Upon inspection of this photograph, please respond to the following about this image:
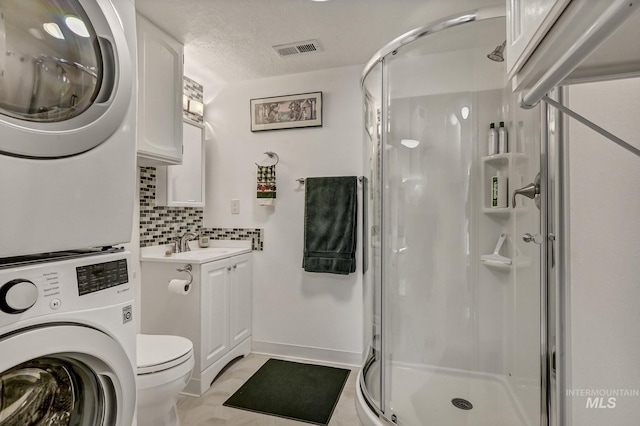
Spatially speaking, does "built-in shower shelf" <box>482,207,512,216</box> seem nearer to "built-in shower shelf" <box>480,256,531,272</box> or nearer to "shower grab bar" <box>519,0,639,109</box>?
"built-in shower shelf" <box>480,256,531,272</box>

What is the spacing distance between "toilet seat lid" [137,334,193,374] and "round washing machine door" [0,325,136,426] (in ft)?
1.84

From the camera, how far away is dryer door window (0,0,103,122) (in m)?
0.72

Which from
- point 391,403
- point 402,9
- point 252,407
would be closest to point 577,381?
point 391,403

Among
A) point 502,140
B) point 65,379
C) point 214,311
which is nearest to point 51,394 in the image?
point 65,379

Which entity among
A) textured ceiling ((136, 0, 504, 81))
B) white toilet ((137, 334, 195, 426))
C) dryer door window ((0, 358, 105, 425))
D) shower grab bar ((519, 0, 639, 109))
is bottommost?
white toilet ((137, 334, 195, 426))

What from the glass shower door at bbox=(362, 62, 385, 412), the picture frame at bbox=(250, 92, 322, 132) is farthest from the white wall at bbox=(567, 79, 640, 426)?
the picture frame at bbox=(250, 92, 322, 132)

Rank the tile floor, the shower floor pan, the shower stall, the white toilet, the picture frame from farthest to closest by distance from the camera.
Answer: the picture frame → the tile floor → the shower stall → the shower floor pan → the white toilet

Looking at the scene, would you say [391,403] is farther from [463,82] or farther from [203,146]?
[203,146]

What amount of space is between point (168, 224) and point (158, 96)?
959 millimetres

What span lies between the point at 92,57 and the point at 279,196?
1.89m

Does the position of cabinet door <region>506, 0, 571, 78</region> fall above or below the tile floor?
above

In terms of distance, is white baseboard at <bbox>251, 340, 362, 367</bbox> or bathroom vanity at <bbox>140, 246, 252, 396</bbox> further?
white baseboard at <bbox>251, 340, 362, 367</bbox>

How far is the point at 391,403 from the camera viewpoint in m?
1.59

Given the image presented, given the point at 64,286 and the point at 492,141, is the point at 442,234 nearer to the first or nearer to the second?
the point at 492,141
